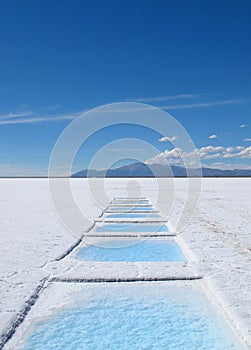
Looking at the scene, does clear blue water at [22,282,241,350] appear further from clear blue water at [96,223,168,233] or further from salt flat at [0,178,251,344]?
clear blue water at [96,223,168,233]

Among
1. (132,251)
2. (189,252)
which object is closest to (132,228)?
(132,251)

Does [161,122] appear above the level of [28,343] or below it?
above

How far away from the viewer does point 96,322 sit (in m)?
4.41

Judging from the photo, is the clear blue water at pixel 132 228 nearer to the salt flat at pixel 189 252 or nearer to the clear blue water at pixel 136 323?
the salt flat at pixel 189 252

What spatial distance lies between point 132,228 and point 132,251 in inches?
113

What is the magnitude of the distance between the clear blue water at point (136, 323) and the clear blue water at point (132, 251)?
2122 millimetres

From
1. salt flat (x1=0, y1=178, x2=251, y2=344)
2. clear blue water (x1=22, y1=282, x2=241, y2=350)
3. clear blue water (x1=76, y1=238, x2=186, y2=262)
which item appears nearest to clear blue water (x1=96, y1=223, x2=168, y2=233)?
salt flat (x1=0, y1=178, x2=251, y2=344)

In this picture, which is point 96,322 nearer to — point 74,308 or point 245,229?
point 74,308

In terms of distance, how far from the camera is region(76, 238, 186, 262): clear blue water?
24.7 ft

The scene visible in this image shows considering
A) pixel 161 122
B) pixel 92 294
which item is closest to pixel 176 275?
pixel 92 294

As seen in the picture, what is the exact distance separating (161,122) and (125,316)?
14.0 meters

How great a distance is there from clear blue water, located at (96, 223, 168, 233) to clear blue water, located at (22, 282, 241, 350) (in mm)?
5377

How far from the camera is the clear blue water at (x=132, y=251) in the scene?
7529mm

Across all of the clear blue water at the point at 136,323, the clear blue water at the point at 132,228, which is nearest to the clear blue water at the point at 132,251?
the clear blue water at the point at 132,228
